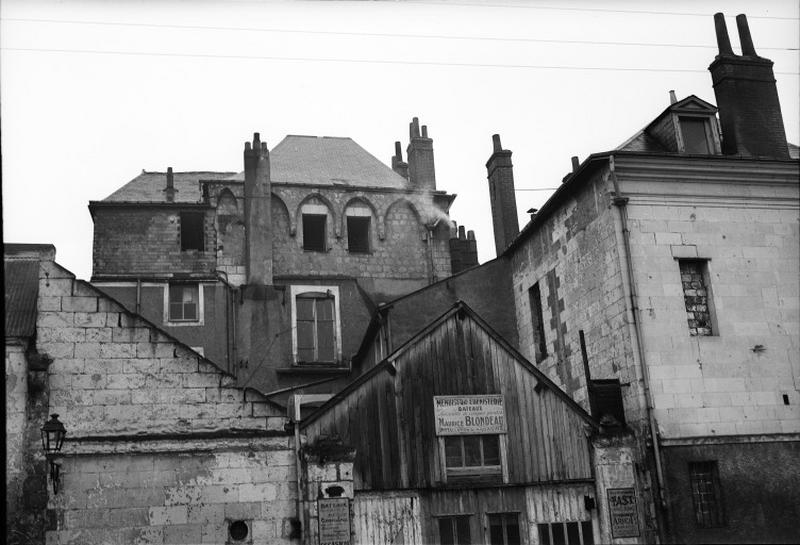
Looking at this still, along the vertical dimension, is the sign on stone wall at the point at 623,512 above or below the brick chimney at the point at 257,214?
below

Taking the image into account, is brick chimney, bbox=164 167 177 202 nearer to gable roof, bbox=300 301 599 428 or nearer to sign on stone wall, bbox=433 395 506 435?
gable roof, bbox=300 301 599 428

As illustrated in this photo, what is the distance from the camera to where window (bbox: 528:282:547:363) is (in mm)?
21625

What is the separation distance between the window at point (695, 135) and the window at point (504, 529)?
27.8ft

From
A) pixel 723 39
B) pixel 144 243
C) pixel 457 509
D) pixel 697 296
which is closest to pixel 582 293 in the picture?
pixel 697 296

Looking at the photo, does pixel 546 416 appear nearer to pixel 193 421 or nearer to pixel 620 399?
pixel 620 399

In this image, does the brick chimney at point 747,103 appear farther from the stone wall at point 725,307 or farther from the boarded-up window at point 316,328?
the boarded-up window at point 316,328

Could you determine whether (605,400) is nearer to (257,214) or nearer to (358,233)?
(257,214)

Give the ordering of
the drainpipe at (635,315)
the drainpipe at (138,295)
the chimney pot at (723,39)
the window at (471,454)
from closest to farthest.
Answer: the drainpipe at (635,315) → the window at (471,454) → the chimney pot at (723,39) → the drainpipe at (138,295)

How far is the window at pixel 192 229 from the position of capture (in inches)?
1164

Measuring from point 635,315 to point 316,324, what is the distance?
516 inches

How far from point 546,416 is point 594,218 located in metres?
4.33

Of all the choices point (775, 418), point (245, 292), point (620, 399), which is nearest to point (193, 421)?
point (620, 399)

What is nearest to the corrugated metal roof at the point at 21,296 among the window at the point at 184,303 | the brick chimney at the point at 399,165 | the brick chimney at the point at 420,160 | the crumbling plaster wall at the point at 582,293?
the window at the point at 184,303

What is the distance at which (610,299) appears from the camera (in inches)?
707
